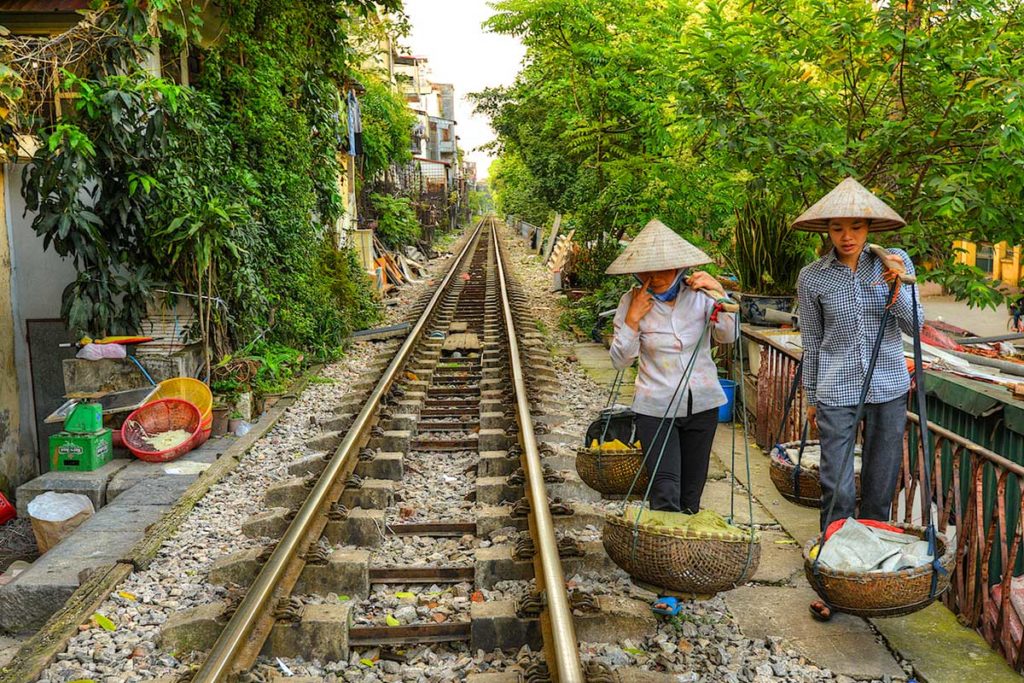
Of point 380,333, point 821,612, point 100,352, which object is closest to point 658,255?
point 821,612

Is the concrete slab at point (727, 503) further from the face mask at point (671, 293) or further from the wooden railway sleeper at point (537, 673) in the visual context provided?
the wooden railway sleeper at point (537, 673)

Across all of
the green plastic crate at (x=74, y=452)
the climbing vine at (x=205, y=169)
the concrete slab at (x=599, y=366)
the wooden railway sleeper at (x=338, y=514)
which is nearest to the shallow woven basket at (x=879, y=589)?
the wooden railway sleeper at (x=338, y=514)

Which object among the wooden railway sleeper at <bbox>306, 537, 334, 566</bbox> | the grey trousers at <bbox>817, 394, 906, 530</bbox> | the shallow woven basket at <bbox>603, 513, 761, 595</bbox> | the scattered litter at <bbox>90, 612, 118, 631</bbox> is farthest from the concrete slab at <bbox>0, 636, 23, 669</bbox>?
the grey trousers at <bbox>817, 394, 906, 530</bbox>

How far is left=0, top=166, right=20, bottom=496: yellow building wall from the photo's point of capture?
9.09 m

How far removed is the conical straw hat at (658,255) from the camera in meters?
4.03

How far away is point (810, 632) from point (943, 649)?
1.81 feet

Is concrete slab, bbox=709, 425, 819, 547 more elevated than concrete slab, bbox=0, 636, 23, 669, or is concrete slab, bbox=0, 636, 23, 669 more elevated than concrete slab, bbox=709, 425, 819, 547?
concrete slab, bbox=709, 425, 819, 547

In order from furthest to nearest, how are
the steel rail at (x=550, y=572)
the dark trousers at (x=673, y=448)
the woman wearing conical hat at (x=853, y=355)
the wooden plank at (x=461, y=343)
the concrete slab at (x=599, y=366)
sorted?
the wooden plank at (x=461, y=343) → the concrete slab at (x=599, y=366) → the dark trousers at (x=673, y=448) → the woman wearing conical hat at (x=853, y=355) → the steel rail at (x=550, y=572)

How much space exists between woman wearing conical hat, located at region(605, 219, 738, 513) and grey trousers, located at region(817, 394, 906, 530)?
1.78 feet

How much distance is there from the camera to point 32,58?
7438mm

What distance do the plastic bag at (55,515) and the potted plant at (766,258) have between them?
6.33 meters

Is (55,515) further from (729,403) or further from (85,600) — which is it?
(729,403)

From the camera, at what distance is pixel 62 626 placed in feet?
13.1

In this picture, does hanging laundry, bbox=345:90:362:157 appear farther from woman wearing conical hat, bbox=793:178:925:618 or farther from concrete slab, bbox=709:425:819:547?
woman wearing conical hat, bbox=793:178:925:618
